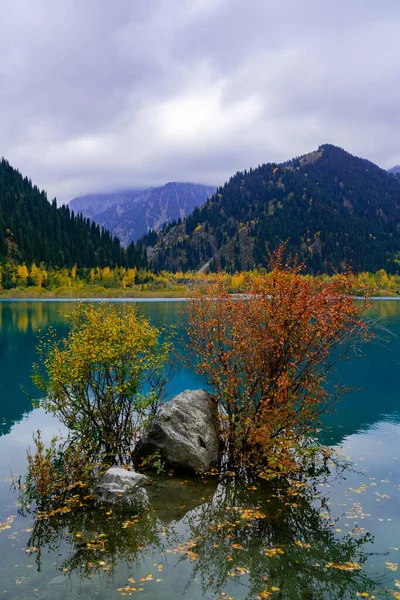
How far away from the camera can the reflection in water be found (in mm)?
8773

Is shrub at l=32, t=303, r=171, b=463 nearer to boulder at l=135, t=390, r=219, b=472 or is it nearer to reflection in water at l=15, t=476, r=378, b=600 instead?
boulder at l=135, t=390, r=219, b=472

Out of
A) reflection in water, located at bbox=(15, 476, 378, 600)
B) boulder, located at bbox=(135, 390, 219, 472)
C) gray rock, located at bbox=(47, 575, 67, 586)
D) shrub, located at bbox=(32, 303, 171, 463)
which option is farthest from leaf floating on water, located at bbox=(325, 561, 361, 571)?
shrub, located at bbox=(32, 303, 171, 463)

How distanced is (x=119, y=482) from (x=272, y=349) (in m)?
5.82

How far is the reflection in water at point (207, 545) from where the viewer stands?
345 inches

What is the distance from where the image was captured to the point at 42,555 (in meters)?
9.65

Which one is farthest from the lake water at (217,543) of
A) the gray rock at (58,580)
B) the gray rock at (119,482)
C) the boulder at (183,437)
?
the boulder at (183,437)

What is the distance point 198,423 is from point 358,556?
6.29 meters

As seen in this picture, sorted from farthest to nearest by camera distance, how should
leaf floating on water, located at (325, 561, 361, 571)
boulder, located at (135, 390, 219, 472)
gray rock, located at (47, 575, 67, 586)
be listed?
boulder, located at (135, 390, 219, 472)
leaf floating on water, located at (325, 561, 361, 571)
gray rock, located at (47, 575, 67, 586)

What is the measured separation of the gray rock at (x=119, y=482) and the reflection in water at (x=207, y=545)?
15.7 inches

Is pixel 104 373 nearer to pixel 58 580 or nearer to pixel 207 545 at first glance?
pixel 207 545

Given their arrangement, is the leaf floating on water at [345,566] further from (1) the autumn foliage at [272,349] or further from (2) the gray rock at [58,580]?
(2) the gray rock at [58,580]

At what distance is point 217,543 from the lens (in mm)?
10195

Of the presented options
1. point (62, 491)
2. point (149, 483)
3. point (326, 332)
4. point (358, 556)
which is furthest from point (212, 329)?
point (358, 556)

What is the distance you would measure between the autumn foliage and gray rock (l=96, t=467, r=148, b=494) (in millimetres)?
3389
